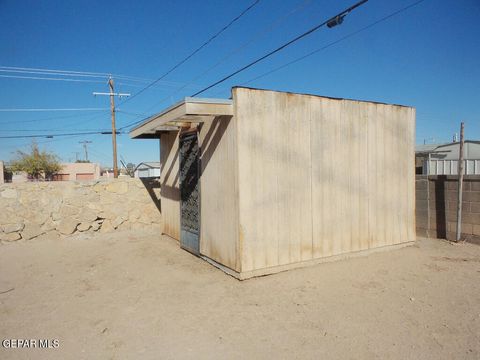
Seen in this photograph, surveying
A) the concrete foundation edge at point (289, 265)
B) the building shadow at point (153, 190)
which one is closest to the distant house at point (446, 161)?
the concrete foundation edge at point (289, 265)

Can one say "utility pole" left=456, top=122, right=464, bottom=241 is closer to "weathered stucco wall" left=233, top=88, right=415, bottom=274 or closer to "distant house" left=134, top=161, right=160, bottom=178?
"weathered stucco wall" left=233, top=88, right=415, bottom=274

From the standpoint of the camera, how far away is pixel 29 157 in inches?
1501

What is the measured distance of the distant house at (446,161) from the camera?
43.3 ft

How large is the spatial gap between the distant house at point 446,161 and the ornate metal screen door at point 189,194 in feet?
32.3

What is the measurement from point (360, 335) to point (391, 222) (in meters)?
3.82

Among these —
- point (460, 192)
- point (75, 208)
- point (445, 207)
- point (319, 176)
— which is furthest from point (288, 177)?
point (75, 208)

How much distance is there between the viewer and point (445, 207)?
7.03 metres

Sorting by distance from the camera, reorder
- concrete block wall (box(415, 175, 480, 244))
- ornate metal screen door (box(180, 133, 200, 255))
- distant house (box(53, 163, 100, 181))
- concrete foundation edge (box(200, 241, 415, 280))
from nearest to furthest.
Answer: concrete foundation edge (box(200, 241, 415, 280)) < ornate metal screen door (box(180, 133, 200, 255)) < concrete block wall (box(415, 175, 480, 244)) < distant house (box(53, 163, 100, 181))

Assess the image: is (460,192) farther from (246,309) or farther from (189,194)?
(189,194)

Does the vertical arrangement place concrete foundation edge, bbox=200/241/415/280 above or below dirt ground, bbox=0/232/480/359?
above

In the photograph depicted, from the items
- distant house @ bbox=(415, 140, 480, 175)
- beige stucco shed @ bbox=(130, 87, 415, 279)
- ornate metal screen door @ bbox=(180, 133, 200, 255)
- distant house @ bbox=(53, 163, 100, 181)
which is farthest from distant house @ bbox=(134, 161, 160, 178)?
beige stucco shed @ bbox=(130, 87, 415, 279)

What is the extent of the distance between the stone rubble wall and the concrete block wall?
22.7 ft

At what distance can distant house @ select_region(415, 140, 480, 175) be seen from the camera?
13.2 meters

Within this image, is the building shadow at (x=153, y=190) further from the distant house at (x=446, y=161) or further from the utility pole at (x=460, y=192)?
the distant house at (x=446, y=161)
